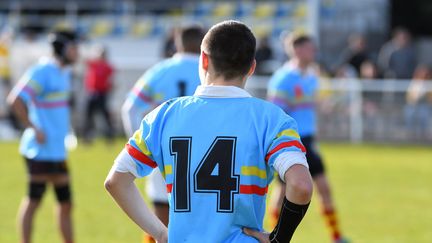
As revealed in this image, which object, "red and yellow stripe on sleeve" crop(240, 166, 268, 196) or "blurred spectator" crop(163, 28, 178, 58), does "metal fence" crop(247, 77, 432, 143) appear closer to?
"blurred spectator" crop(163, 28, 178, 58)

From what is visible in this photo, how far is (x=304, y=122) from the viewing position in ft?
35.6

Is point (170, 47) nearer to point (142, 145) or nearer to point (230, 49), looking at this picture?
point (142, 145)

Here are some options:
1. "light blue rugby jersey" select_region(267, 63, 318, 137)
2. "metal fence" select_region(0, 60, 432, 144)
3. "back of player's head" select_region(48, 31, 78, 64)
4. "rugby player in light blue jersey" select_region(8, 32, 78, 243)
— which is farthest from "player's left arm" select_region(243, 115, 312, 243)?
"metal fence" select_region(0, 60, 432, 144)

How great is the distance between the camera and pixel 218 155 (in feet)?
14.3

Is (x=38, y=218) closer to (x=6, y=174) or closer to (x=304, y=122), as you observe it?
(x=304, y=122)

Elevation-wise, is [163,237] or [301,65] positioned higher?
[163,237]

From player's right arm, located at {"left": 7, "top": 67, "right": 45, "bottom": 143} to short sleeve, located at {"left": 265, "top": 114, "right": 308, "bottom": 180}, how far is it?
497cm

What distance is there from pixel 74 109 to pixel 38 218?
41.4ft


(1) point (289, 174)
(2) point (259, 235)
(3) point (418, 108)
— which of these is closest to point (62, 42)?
(2) point (259, 235)

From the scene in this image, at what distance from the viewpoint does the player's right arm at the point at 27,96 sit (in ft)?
29.2

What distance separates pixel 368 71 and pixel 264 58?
2627 millimetres

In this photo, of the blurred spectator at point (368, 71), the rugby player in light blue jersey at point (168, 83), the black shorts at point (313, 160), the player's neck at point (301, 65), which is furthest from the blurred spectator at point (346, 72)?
the rugby player in light blue jersey at point (168, 83)

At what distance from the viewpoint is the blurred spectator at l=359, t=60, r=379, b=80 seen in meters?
24.7

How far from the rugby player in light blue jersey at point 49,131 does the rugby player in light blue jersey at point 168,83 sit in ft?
5.51
